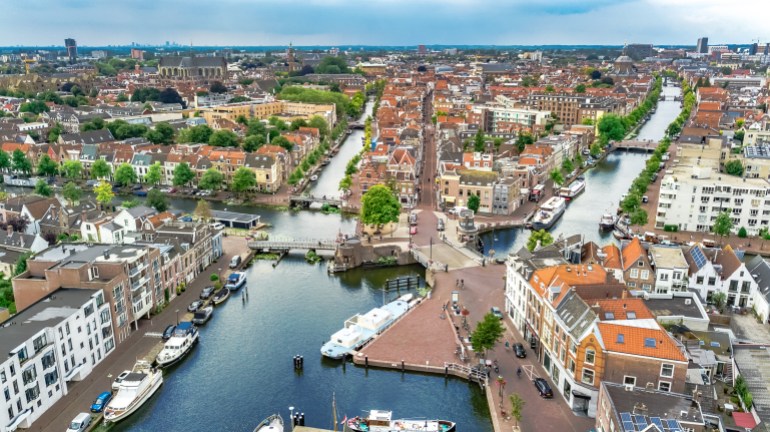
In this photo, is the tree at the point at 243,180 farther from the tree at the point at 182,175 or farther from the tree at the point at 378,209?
the tree at the point at 378,209

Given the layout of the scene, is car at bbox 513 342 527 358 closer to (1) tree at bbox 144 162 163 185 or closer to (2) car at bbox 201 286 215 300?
(2) car at bbox 201 286 215 300

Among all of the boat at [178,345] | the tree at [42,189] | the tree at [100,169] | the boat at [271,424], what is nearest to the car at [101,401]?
the boat at [178,345]

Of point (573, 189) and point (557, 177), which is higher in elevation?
point (557, 177)

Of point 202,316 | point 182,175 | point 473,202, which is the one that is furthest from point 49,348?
point 182,175

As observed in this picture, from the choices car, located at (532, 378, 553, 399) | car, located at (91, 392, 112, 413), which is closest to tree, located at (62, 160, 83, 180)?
car, located at (91, 392, 112, 413)

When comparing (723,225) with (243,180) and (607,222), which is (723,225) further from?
(243,180)

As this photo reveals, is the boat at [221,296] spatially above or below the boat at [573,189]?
below

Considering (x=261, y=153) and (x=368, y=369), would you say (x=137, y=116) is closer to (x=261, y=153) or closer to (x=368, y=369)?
(x=261, y=153)
